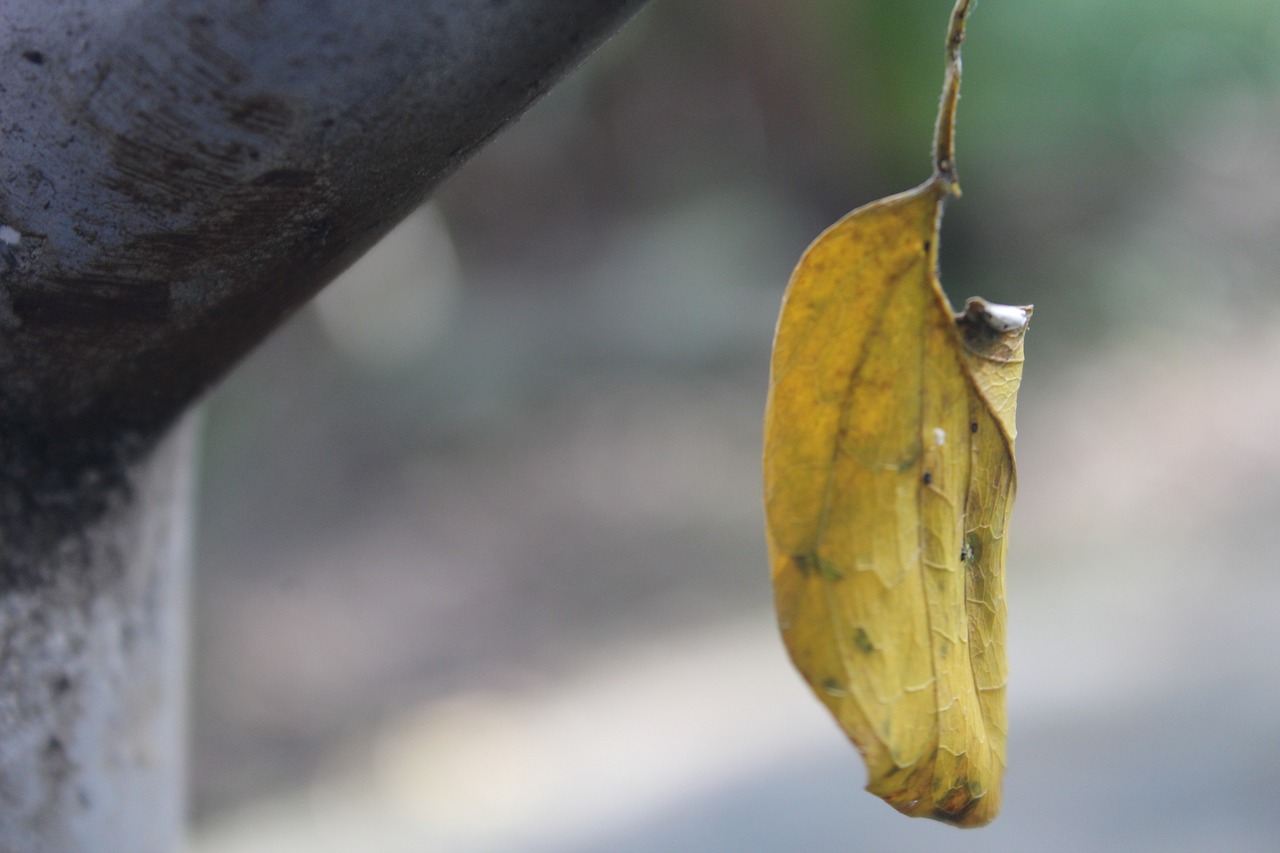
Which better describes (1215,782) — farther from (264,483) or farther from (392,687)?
(264,483)

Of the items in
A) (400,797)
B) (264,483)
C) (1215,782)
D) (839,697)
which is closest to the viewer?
(839,697)

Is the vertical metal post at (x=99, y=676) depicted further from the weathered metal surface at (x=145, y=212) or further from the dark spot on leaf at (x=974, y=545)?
the dark spot on leaf at (x=974, y=545)

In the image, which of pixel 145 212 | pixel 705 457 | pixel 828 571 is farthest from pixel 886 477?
pixel 705 457

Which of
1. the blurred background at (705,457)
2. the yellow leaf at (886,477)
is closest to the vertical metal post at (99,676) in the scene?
the yellow leaf at (886,477)

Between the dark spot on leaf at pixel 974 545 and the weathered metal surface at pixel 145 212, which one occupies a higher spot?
the weathered metal surface at pixel 145 212

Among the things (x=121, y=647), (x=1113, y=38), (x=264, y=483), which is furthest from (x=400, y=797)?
(x=1113, y=38)

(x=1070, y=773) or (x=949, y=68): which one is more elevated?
(x=1070, y=773)

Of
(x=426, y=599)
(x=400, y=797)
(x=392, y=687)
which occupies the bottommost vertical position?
(x=400, y=797)
